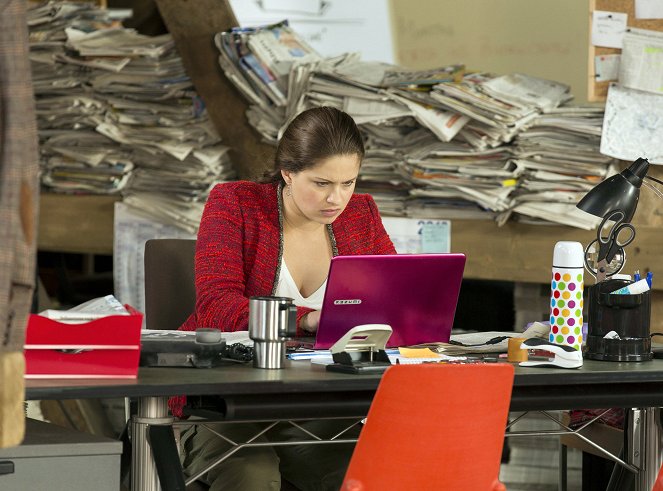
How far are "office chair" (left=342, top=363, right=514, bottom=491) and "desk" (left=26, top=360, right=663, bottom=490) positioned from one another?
15cm

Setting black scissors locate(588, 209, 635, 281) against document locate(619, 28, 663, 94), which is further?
document locate(619, 28, 663, 94)

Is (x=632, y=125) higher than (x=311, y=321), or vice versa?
(x=632, y=125)

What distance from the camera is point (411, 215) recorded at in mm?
3801

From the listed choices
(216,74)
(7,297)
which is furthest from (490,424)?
(216,74)

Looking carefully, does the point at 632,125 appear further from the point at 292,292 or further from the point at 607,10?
the point at 292,292

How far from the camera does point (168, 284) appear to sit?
3.04 m

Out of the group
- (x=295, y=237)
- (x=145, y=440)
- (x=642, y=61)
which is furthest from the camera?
→ (x=642, y=61)

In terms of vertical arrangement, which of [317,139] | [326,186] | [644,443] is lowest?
[644,443]

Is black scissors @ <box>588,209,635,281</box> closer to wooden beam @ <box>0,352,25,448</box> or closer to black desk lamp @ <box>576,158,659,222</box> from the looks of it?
black desk lamp @ <box>576,158,659,222</box>

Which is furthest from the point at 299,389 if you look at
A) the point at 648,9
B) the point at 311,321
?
the point at 648,9

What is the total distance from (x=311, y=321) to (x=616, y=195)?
2.50 ft

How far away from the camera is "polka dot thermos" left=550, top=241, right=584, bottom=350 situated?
2.46 meters

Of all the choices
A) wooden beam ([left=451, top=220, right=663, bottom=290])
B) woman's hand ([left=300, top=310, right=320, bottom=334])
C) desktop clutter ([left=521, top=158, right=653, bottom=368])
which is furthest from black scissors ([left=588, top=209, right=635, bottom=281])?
wooden beam ([left=451, top=220, right=663, bottom=290])

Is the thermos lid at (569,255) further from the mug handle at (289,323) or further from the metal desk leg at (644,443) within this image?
the mug handle at (289,323)
